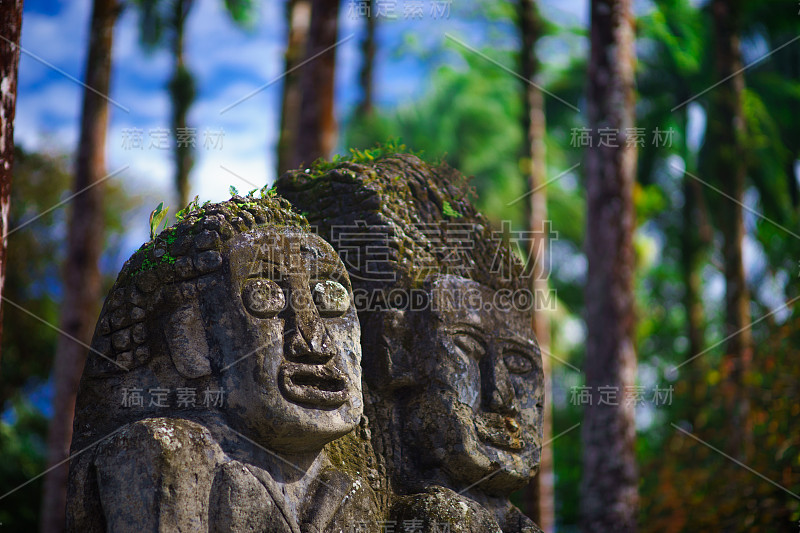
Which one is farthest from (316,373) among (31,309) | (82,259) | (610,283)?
(31,309)

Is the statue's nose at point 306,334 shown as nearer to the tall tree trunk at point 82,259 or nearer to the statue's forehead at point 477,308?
the statue's forehead at point 477,308

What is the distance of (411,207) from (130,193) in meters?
15.5

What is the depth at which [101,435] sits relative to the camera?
3111 millimetres

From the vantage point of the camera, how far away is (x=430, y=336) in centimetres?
378

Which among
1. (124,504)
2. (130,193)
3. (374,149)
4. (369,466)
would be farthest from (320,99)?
(130,193)

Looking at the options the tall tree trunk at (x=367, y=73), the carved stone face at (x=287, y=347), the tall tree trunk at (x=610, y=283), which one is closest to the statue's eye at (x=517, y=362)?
the carved stone face at (x=287, y=347)

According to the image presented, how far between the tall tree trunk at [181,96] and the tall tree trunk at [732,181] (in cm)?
761

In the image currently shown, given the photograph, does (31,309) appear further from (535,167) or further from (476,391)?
(476,391)

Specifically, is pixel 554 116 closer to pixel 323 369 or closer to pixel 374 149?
pixel 374 149

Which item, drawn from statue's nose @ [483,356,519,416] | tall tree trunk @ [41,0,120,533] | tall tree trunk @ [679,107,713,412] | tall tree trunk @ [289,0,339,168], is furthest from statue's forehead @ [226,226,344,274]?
tall tree trunk @ [679,107,713,412]

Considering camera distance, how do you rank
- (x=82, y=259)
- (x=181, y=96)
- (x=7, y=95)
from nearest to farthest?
(x=7, y=95) < (x=82, y=259) < (x=181, y=96)

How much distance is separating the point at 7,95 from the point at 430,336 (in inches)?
91.0

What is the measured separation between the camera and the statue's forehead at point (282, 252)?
3.19 m

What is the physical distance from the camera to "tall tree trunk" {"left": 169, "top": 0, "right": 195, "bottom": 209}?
39.0 ft
